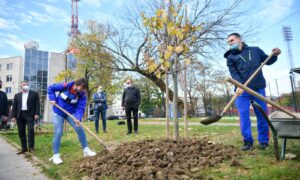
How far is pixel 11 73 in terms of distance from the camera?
174ft

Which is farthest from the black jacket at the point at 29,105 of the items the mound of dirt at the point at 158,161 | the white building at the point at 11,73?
the white building at the point at 11,73

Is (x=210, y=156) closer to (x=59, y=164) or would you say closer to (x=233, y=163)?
(x=233, y=163)

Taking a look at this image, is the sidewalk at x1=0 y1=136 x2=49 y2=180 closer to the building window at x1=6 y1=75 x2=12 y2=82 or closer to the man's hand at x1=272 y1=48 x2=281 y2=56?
the man's hand at x1=272 y1=48 x2=281 y2=56

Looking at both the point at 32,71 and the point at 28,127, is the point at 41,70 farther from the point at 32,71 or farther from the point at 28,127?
the point at 28,127

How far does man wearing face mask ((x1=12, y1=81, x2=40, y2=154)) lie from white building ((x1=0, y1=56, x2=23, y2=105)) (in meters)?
50.4

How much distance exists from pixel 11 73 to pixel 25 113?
53776 mm

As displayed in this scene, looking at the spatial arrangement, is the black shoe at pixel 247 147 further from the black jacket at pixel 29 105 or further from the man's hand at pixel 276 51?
the black jacket at pixel 29 105

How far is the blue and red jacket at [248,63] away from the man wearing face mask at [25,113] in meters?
5.07

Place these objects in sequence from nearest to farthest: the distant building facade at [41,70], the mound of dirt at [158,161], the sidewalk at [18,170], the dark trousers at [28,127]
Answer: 1. the mound of dirt at [158,161]
2. the sidewalk at [18,170]
3. the dark trousers at [28,127]
4. the distant building facade at [41,70]

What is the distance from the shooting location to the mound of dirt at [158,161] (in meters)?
3.14

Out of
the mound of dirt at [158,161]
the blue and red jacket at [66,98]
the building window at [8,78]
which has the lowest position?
the mound of dirt at [158,161]

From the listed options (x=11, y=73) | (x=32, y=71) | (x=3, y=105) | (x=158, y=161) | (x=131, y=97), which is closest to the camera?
A: (x=158, y=161)

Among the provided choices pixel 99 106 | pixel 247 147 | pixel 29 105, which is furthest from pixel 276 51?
pixel 99 106

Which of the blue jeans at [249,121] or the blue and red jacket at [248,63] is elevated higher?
the blue and red jacket at [248,63]
